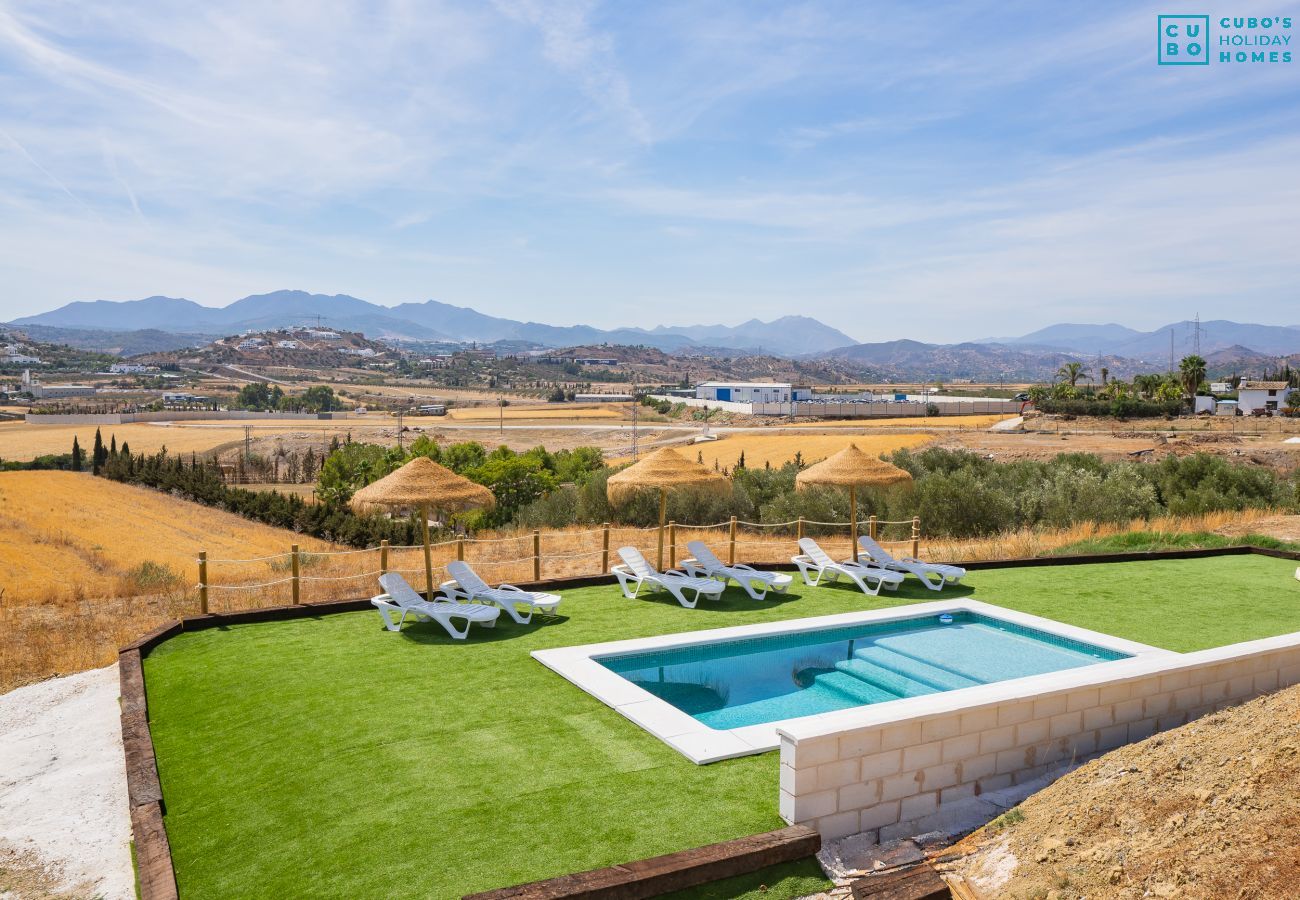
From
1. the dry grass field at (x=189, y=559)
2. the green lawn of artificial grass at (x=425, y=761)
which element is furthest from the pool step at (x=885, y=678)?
the dry grass field at (x=189, y=559)

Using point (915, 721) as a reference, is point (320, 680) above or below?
below

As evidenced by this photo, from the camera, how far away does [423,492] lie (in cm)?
973

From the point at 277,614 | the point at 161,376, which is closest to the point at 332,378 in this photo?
the point at 161,376


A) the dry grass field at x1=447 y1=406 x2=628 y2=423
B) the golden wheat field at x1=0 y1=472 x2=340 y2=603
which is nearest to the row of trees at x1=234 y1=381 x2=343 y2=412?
the dry grass field at x1=447 y1=406 x2=628 y2=423

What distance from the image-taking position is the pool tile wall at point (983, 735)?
5148 millimetres

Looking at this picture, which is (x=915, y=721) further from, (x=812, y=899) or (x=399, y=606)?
(x=399, y=606)

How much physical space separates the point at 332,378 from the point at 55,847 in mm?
160680

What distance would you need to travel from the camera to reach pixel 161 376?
136250mm

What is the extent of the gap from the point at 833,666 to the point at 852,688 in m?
0.64

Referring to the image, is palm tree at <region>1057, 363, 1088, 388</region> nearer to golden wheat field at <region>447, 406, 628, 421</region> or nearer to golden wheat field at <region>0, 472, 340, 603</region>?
golden wheat field at <region>447, 406, 628, 421</region>

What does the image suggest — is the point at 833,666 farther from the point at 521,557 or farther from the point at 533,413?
the point at 533,413

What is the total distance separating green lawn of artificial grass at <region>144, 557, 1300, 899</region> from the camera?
4.81 m

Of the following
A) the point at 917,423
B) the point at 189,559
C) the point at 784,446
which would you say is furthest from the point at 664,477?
the point at 917,423

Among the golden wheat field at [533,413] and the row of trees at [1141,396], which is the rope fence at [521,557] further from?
the golden wheat field at [533,413]
